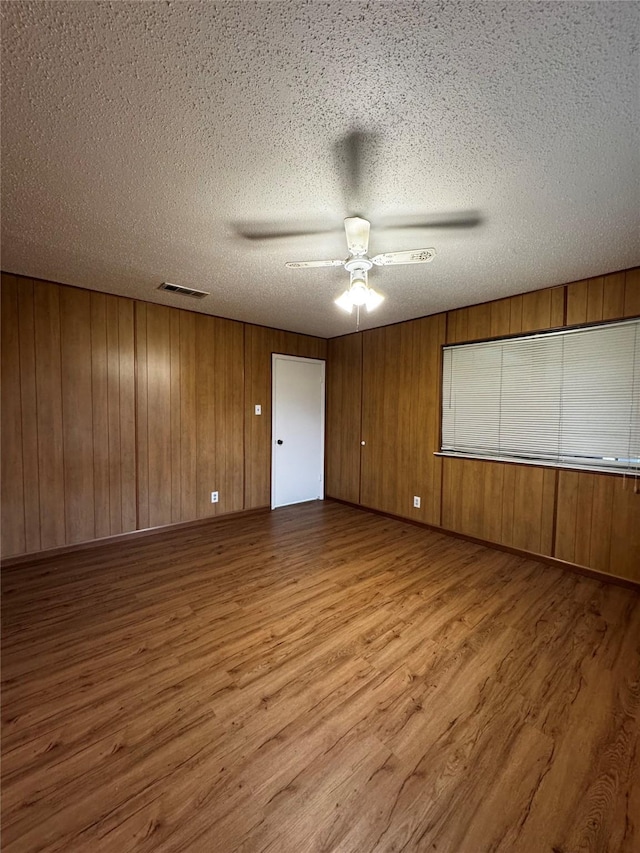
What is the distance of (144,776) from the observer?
50.3 inches

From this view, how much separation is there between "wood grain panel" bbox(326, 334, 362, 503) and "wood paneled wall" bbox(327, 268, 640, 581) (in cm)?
2

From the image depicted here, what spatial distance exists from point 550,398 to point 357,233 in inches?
94.6

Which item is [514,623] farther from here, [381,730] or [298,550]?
[298,550]

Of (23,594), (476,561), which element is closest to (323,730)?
(476,561)

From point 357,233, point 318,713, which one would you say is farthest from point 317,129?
point 318,713

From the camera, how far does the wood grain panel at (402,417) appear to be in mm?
3998

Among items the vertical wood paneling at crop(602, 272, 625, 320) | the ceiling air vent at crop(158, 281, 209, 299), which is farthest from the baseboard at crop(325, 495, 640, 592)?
the ceiling air vent at crop(158, 281, 209, 299)

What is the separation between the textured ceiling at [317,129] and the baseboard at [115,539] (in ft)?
8.38

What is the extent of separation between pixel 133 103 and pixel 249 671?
8.63ft

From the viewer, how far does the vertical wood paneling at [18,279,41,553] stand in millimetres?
2975

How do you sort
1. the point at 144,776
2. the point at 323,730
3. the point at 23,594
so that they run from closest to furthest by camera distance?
the point at 144,776 < the point at 323,730 < the point at 23,594

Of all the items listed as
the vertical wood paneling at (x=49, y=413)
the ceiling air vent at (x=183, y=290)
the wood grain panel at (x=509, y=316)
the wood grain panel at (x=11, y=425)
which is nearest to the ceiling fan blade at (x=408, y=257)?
the wood grain panel at (x=509, y=316)

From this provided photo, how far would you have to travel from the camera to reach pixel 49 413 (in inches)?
123

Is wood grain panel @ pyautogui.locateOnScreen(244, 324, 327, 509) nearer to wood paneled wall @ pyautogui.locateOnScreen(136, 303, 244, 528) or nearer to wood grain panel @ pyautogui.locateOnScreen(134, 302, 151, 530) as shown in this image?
wood paneled wall @ pyautogui.locateOnScreen(136, 303, 244, 528)
